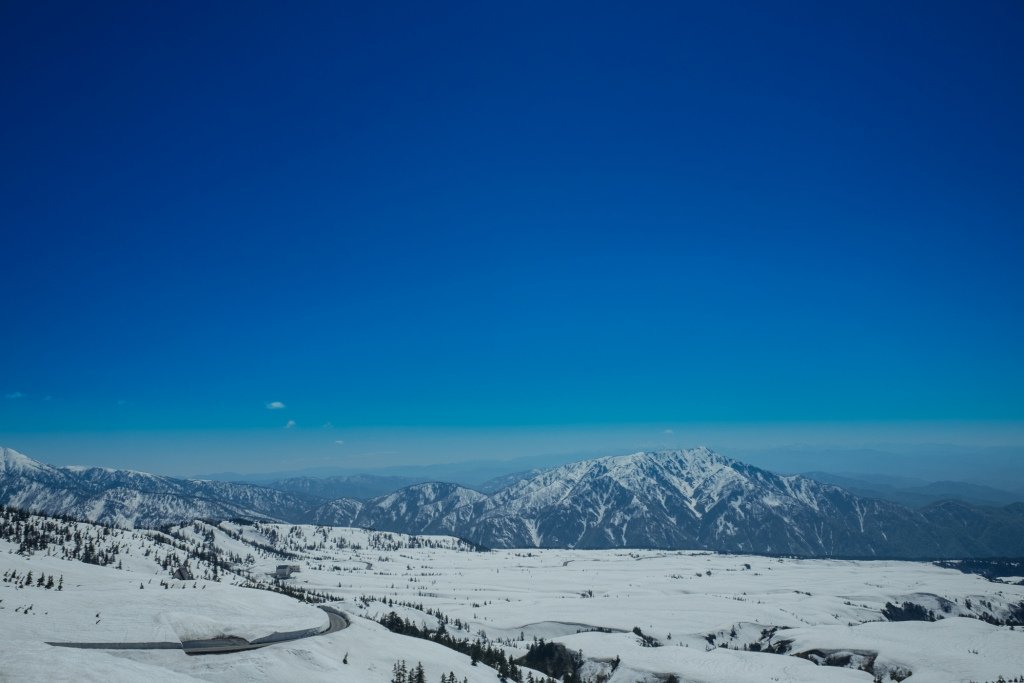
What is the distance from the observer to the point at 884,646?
12788cm

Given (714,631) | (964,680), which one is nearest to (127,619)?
(964,680)

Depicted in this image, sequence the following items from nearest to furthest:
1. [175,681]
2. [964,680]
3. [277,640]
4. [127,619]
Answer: [175,681]
[127,619]
[277,640]
[964,680]

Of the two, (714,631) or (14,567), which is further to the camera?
(714,631)

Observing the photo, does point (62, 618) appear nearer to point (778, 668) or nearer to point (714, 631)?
point (778, 668)

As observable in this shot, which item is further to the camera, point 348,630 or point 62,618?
point 348,630

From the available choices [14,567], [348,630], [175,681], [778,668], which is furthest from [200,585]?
[778,668]

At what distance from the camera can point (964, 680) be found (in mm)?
105438

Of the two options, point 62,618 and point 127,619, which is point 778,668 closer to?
point 127,619

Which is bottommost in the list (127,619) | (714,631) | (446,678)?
(714,631)

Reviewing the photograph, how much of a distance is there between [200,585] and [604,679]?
377 ft

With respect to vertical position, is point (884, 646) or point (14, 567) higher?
point (14, 567)

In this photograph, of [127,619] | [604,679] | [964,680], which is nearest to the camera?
[127,619]

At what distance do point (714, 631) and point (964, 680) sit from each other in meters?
87.7

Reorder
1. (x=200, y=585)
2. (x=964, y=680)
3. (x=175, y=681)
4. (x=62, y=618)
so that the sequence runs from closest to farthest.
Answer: (x=175, y=681) → (x=62, y=618) → (x=964, y=680) → (x=200, y=585)
